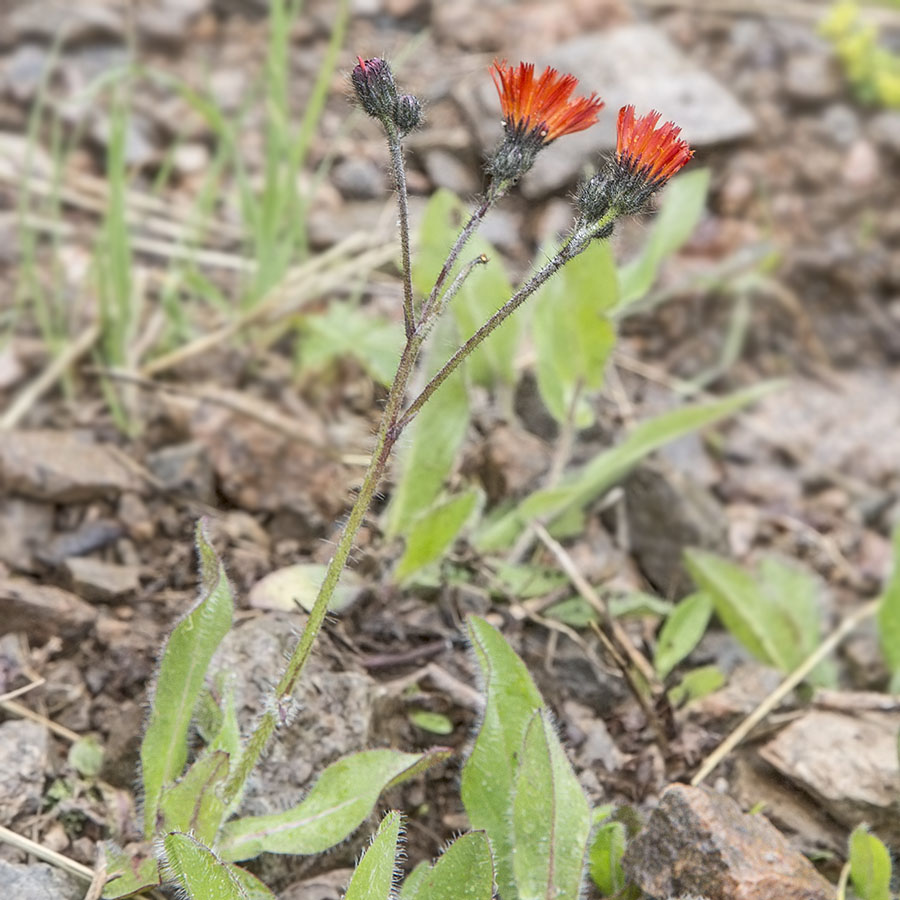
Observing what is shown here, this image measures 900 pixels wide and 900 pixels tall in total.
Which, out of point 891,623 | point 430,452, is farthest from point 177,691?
point 891,623

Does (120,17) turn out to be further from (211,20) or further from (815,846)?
(815,846)

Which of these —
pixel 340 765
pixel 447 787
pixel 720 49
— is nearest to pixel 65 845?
pixel 340 765

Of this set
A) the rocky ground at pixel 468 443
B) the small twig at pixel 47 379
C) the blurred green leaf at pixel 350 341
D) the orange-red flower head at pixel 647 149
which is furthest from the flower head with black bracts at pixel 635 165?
the small twig at pixel 47 379

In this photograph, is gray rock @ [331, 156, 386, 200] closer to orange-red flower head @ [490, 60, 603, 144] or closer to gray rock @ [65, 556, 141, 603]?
gray rock @ [65, 556, 141, 603]

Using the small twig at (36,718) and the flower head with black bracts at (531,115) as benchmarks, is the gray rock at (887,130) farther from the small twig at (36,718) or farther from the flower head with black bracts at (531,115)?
the small twig at (36,718)

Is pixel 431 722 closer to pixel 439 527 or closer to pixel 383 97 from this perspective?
pixel 439 527

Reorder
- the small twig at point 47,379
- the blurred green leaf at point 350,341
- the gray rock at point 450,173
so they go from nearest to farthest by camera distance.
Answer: the blurred green leaf at point 350,341, the small twig at point 47,379, the gray rock at point 450,173
